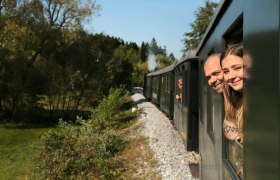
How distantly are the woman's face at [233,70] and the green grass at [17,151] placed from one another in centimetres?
1005

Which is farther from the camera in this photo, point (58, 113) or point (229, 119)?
point (58, 113)

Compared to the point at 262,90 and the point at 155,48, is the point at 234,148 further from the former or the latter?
the point at 155,48

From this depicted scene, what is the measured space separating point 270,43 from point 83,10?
34.9 meters

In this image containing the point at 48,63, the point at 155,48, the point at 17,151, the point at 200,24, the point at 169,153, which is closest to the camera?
the point at 169,153

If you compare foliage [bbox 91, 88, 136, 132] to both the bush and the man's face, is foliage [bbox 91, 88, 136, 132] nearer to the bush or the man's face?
the bush

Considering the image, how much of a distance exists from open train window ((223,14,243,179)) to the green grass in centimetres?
918

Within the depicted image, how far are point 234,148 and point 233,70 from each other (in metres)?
0.80

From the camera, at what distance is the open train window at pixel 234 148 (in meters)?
2.81

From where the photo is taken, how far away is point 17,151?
61.8 ft

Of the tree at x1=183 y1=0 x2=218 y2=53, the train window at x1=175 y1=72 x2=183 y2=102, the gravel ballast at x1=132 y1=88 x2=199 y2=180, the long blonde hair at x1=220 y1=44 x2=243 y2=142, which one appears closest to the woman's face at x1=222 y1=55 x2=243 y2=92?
the long blonde hair at x1=220 y1=44 x2=243 y2=142

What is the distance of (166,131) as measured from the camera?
16.7 m

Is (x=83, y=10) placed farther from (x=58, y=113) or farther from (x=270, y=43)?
(x=270, y=43)

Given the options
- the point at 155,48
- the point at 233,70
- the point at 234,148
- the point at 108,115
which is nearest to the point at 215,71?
the point at 233,70

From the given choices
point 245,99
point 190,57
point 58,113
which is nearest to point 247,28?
point 245,99
